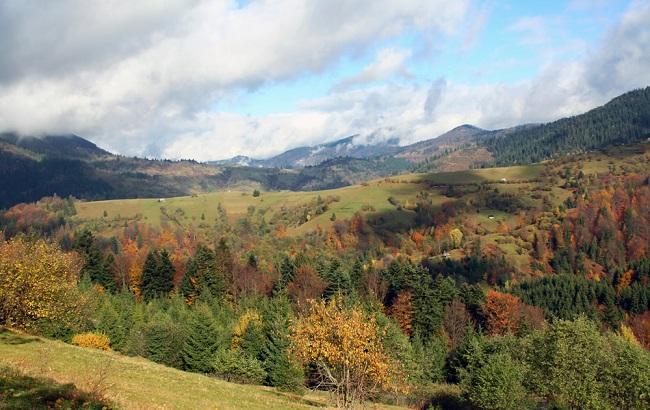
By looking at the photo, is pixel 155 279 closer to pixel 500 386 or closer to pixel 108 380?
pixel 500 386

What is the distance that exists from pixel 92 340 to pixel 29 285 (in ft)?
118

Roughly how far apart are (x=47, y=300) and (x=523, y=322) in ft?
402

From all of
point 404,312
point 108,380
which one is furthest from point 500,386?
point 404,312

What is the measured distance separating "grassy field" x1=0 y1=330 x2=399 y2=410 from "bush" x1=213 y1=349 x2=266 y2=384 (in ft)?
114

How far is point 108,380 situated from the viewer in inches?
1668

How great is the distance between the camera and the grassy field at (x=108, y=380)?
29.3 meters

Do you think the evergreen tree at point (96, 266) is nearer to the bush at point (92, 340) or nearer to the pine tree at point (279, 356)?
the bush at point (92, 340)

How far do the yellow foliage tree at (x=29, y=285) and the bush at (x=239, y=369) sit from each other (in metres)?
33.1

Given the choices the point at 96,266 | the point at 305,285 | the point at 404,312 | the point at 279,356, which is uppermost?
the point at 96,266

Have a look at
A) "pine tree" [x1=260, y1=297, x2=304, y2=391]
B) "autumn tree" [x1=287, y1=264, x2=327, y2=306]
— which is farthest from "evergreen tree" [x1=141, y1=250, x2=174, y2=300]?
"pine tree" [x1=260, y1=297, x2=304, y2=391]

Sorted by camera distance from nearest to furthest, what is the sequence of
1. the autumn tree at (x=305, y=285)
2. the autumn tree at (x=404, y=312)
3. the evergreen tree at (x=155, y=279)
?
the autumn tree at (x=404, y=312), the autumn tree at (x=305, y=285), the evergreen tree at (x=155, y=279)

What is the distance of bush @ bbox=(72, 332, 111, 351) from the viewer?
8666 cm

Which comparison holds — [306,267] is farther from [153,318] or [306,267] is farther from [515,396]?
[515,396]

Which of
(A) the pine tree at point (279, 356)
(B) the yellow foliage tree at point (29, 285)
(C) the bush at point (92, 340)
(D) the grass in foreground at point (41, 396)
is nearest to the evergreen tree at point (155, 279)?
(A) the pine tree at point (279, 356)
